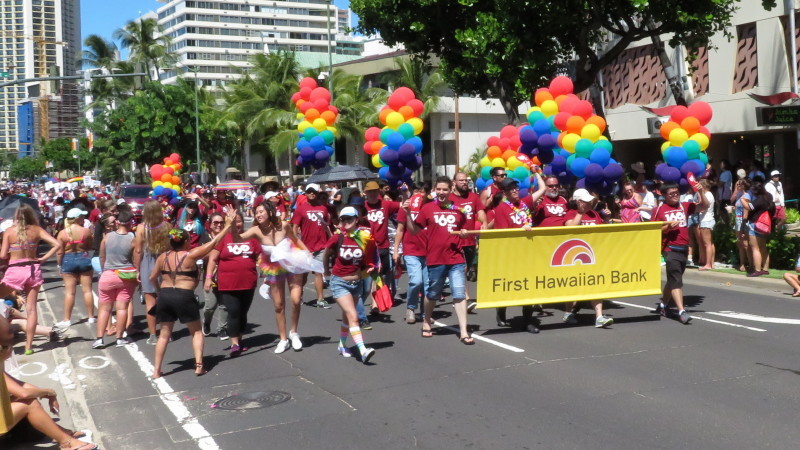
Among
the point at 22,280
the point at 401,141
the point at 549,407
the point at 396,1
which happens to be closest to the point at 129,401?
the point at 22,280

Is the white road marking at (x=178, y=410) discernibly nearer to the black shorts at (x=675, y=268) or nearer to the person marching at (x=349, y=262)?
the person marching at (x=349, y=262)

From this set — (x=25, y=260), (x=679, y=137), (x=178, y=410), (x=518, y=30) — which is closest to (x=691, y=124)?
(x=679, y=137)

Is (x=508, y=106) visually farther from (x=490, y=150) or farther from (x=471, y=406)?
(x=471, y=406)

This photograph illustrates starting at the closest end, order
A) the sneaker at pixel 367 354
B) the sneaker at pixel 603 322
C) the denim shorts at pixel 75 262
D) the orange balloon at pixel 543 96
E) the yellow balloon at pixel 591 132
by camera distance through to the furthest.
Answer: the sneaker at pixel 367 354 < the sneaker at pixel 603 322 < the denim shorts at pixel 75 262 < the yellow balloon at pixel 591 132 < the orange balloon at pixel 543 96

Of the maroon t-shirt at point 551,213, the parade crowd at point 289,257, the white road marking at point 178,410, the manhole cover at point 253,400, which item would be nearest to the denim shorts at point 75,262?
the parade crowd at point 289,257

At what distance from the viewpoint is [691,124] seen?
12.1 meters

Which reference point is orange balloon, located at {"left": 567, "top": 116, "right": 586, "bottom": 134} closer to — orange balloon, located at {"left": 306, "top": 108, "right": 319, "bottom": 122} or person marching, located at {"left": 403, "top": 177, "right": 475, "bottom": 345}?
person marching, located at {"left": 403, "top": 177, "right": 475, "bottom": 345}

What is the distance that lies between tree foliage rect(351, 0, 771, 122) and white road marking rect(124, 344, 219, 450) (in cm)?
1137

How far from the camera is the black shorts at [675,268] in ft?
35.4

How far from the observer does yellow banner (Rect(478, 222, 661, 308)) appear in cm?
1045

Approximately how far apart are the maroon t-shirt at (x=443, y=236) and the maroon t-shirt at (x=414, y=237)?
31 cm

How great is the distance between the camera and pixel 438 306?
504 inches

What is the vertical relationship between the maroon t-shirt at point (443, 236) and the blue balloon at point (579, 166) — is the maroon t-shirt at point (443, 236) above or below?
below

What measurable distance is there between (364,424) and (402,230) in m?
4.74
